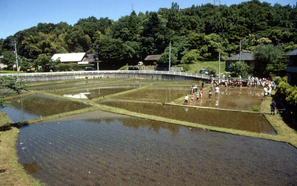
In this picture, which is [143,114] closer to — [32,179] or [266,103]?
[32,179]

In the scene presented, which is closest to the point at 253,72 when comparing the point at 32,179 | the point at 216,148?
the point at 216,148

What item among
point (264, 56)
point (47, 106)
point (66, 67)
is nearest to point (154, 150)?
point (47, 106)

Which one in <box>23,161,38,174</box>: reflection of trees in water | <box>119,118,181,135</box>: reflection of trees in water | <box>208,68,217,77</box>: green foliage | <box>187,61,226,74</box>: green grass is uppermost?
<box>187,61,226,74</box>: green grass

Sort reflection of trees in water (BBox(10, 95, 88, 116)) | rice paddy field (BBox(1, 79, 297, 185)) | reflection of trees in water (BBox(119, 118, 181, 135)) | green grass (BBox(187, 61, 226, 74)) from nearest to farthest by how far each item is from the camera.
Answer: rice paddy field (BBox(1, 79, 297, 185)), reflection of trees in water (BBox(119, 118, 181, 135)), reflection of trees in water (BBox(10, 95, 88, 116)), green grass (BBox(187, 61, 226, 74))

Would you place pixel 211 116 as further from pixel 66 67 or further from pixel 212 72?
pixel 66 67

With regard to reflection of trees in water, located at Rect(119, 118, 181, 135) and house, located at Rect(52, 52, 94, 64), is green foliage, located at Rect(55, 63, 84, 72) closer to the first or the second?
house, located at Rect(52, 52, 94, 64)

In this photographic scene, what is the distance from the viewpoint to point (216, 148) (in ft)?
41.3

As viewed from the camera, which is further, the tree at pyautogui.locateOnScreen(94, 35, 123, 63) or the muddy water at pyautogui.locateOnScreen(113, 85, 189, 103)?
the tree at pyautogui.locateOnScreen(94, 35, 123, 63)

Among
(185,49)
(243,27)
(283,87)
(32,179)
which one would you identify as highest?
(243,27)

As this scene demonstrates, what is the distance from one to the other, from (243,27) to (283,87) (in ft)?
166

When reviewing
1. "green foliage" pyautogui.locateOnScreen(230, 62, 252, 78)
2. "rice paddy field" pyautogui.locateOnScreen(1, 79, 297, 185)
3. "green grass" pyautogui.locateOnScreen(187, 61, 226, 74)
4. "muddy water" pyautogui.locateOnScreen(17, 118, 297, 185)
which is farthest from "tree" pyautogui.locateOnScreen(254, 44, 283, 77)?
"muddy water" pyautogui.locateOnScreen(17, 118, 297, 185)

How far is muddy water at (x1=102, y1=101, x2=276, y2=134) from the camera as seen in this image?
53.0 ft

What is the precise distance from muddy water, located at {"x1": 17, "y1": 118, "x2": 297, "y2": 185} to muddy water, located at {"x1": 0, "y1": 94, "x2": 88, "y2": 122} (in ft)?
16.5

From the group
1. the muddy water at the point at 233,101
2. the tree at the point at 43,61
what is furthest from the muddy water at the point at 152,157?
the tree at the point at 43,61
